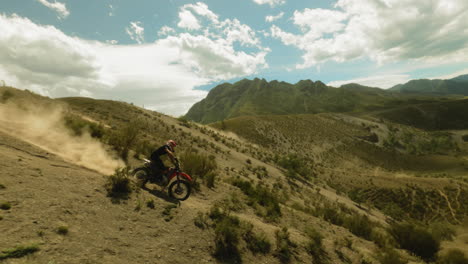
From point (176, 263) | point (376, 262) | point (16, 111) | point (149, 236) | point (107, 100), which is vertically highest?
point (107, 100)

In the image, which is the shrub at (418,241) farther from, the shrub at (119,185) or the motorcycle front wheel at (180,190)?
the shrub at (119,185)

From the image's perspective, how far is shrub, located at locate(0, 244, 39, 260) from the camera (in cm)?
417

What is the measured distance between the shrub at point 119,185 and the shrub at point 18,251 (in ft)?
10.7

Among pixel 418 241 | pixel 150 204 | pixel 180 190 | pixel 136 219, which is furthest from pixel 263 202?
pixel 418 241

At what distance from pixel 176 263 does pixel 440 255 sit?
13.7 metres

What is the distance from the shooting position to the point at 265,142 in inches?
2279

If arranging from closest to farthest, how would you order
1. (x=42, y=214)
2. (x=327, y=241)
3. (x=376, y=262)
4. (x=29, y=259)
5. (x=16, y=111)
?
1. (x=29, y=259)
2. (x=42, y=214)
3. (x=376, y=262)
4. (x=327, y=241)
5. (x=16, y=111)

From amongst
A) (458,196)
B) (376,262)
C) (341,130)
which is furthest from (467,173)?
(376,262)

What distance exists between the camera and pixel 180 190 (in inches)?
376

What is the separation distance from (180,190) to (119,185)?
96.3 inches

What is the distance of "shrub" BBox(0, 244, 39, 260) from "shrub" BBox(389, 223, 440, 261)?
16138 millimetres

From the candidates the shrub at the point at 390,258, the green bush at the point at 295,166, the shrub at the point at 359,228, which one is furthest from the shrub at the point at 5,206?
the green bush at the point at 295,166

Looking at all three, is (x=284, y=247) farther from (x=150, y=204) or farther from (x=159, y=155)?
(x=159, y=155)

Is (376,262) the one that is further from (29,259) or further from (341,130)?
(341,130)
